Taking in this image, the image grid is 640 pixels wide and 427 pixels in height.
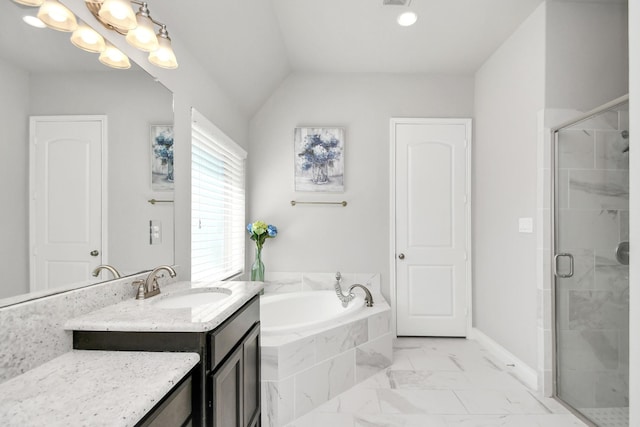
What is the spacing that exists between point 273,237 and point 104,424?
2.68 meters

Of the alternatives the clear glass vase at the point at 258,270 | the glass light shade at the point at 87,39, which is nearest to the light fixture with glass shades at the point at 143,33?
the glass light shade at the point at 87,39

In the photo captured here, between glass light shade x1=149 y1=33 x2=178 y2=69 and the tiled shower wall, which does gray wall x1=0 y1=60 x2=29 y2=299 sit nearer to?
glass light shade x1=149 y1=33 x2=178 y2=69

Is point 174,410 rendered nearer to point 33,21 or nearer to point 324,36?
point 33,21

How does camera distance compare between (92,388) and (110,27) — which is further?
(110,27)

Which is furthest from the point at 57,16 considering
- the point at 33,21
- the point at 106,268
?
the point at 106,268

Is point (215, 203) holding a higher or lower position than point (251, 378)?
higher

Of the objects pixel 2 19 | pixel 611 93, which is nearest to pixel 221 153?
pixel 2 19

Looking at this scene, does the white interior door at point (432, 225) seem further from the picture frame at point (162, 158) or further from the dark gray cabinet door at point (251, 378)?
the picture frame at point (162, 158)

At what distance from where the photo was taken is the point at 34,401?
2.30 ft

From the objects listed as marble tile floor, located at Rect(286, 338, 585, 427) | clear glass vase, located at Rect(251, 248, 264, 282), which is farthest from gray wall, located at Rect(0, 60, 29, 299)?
clear glass vase, located at Rect(251, 248, 264, 282)

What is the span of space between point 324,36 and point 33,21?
2135 millimetres

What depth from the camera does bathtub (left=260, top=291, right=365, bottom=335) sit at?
115 inches

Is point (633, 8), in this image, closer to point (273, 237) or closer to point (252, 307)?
point (252, 307)

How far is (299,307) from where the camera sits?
309cm
